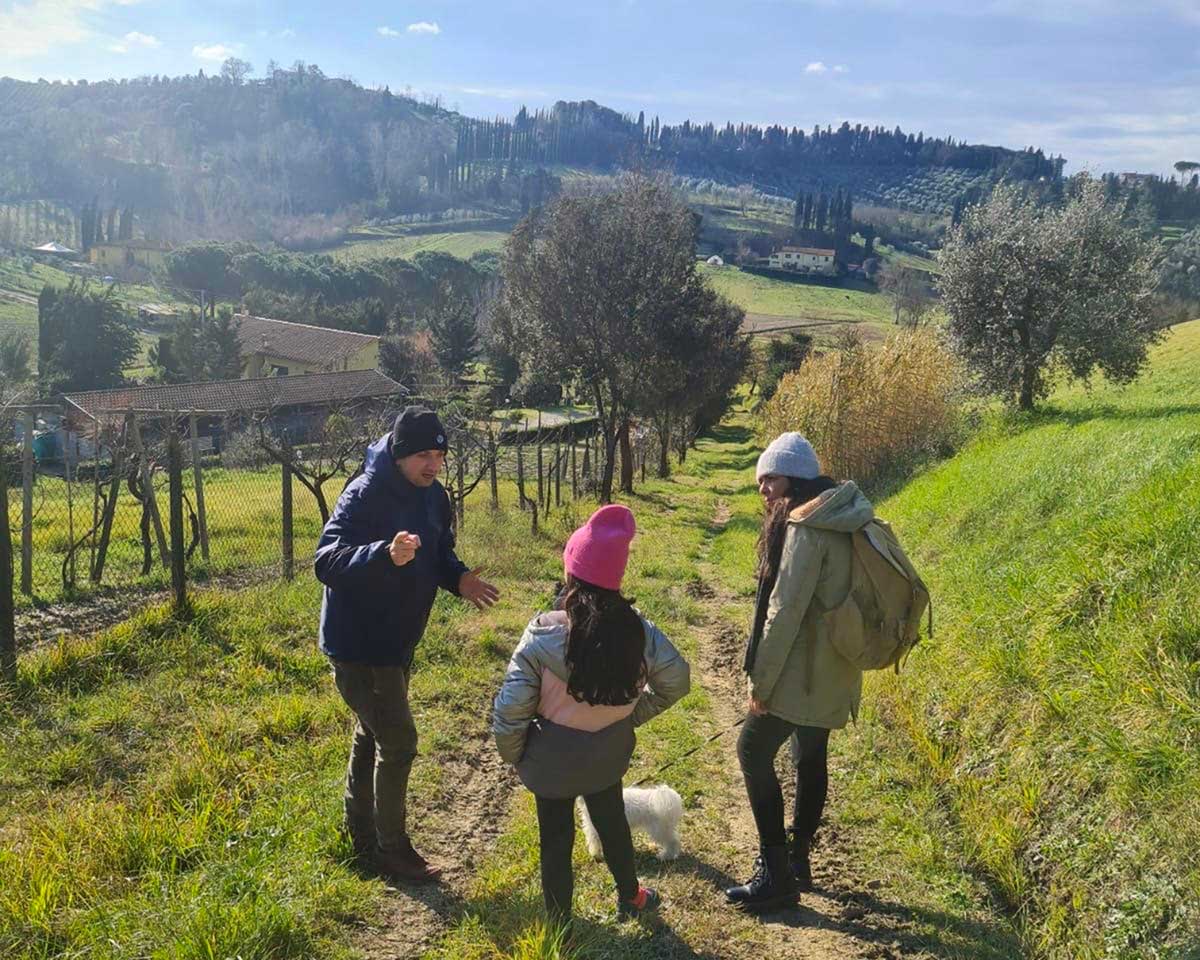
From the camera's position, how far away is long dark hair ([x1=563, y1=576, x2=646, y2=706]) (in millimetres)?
2820

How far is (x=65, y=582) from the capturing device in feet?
27.0

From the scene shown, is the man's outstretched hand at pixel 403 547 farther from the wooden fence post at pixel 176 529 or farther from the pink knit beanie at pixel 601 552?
the wooden fence post at pixel 176 529

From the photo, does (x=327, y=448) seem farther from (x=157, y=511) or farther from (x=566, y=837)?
(x=566, y=837)

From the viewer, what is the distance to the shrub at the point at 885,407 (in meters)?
15.1

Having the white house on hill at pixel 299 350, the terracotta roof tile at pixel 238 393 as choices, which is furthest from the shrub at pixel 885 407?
the white house on hill at pixel 299 350

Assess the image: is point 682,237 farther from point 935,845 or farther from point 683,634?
point 935,845

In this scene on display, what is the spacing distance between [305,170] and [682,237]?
576 ft

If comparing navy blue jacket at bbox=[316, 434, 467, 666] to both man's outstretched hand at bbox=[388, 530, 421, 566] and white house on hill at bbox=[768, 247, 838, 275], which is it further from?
white house on hill at bbox=[768, 247, 838, 275]

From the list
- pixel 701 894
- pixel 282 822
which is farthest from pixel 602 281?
pixel 701 894

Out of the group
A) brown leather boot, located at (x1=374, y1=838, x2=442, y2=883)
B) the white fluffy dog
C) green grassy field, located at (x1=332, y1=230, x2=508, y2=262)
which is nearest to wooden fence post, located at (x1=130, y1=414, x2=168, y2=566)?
brown leather boot, located at (x1=374, y1=838, x2=442, y2=883)

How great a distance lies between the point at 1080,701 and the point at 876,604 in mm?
1438

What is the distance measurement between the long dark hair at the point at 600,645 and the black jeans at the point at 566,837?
A: 0.49 m

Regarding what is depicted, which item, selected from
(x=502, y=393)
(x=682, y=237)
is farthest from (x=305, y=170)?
(x=682, y=237)

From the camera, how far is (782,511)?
3510 mm
